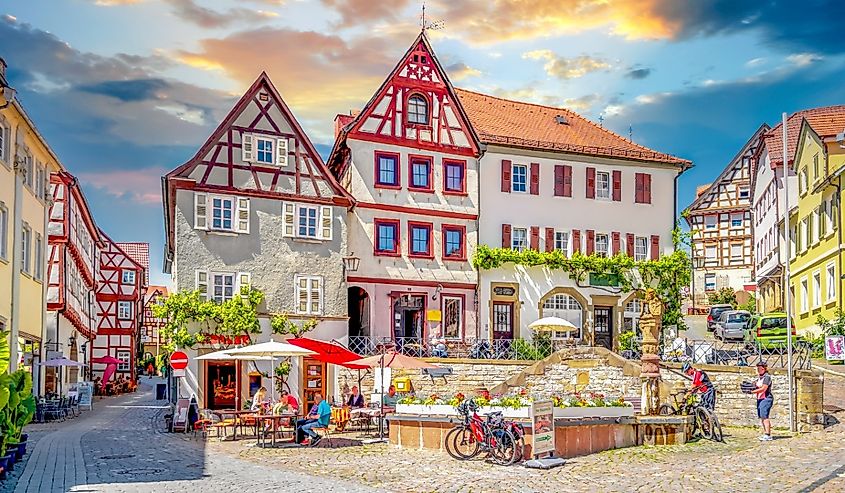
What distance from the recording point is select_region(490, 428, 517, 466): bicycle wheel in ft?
59.5

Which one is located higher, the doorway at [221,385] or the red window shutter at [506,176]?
the red window shutter at [506,176]

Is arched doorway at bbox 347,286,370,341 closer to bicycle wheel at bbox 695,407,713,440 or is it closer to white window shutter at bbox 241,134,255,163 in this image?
white window shutter at bbox 241,134,255,163

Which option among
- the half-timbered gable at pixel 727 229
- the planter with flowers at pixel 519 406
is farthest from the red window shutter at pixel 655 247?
the half-timbered gable at pixel 727 229

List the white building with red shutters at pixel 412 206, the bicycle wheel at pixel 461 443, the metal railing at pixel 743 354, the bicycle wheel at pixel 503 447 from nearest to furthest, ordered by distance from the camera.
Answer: the bicycle wheel at pixel 503 447 < the bicycle wheel at pixel 461 443 < the metal railing at pixel 743 354 < the white building with red shutters at pixel 412 206

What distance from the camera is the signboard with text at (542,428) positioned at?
18.4m

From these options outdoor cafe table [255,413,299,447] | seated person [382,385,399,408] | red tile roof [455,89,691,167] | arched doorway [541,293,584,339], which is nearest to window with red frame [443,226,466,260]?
red tile roof [455,89,691,167]

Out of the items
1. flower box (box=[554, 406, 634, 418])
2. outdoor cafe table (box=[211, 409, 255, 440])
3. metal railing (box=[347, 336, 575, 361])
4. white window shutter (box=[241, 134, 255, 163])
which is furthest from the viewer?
metal railing (box=[347, 336, 575, 361])

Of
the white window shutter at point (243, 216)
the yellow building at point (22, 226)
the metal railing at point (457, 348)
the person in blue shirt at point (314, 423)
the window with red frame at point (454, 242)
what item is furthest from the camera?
the window with red frame at point (454, 242)

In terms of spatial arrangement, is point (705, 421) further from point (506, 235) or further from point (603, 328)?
point (603, 328)

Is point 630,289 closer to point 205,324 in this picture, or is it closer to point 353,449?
point 205,324

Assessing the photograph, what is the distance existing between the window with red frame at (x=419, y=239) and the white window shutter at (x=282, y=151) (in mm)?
5445

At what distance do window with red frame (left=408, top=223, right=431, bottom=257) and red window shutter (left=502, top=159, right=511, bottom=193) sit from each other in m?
3.60

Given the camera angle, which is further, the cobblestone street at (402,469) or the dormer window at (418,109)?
the dormer window at (418,109)

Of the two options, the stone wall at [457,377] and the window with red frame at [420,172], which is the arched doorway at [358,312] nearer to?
the stone wall at [457,377]
